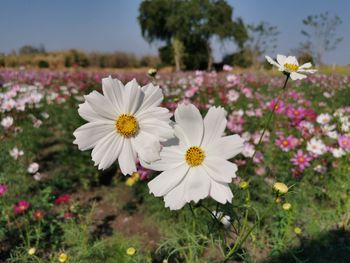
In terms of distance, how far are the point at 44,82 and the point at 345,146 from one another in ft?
19.4

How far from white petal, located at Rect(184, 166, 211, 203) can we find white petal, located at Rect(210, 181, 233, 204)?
0.6 inches

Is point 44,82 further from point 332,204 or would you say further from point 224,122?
point 224,122

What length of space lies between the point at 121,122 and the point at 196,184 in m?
0.24

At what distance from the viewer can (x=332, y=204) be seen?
2.75 m

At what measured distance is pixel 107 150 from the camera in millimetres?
874

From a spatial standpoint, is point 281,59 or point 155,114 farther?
point 281,59

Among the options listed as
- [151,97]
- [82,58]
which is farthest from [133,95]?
[82,58]

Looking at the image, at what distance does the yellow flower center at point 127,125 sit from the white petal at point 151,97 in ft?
0.13

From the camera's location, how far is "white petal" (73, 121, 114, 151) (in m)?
0.85

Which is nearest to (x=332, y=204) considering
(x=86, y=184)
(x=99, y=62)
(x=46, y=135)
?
(x=86, y=184)

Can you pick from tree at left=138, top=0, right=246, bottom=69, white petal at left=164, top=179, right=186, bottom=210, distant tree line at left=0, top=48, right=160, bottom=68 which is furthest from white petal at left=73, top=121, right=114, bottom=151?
tree at left=138, top=0, right=246, bottom=69

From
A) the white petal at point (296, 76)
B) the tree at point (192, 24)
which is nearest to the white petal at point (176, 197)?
the white petal at point (296, 76)

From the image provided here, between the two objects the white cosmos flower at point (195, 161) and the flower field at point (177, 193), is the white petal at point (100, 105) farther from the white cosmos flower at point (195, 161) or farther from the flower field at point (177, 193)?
the white cosmos flower at point (195, 161)

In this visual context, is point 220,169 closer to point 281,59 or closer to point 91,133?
point 91,133
